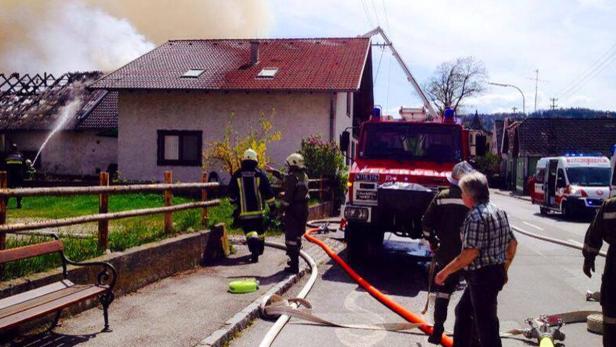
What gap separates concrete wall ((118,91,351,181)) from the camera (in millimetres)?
26750

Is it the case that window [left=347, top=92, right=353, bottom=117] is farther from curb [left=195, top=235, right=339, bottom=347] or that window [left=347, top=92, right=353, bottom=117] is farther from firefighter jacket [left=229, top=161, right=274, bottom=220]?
curb [left=195, top=235, right=339, bottom=347]

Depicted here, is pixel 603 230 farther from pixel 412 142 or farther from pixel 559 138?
pixel 559 138

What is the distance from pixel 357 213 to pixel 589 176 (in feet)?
54.8

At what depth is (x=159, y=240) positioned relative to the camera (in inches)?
358

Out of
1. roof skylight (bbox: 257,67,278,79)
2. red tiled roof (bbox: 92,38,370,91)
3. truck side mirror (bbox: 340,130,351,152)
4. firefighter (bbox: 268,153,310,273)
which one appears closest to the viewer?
firefighter (bbox: 268,153,310,273)

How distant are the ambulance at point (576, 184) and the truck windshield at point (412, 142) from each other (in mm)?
13149

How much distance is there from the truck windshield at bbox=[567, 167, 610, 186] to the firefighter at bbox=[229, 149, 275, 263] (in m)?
17.7

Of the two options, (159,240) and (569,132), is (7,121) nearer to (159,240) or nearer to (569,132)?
(159,240)

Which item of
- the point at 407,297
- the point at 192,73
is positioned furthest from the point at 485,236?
the point at 192,73

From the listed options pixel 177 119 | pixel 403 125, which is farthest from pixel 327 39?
pixel 403 125

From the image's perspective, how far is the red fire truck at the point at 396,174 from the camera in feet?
33.1

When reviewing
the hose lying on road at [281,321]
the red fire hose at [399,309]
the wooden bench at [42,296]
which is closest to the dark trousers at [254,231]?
the hose lying on road at [281,321]

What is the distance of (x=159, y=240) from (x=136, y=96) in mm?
19948

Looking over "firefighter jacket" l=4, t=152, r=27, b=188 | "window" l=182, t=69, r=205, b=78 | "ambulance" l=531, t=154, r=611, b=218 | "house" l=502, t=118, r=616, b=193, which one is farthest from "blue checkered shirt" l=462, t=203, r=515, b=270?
"house" l=502, t=118, r=616, b=193
